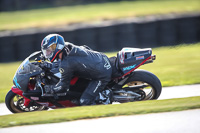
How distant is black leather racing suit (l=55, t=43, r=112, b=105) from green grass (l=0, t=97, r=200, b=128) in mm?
366

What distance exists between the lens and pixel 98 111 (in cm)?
438

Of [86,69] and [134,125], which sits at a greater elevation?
[86,69]

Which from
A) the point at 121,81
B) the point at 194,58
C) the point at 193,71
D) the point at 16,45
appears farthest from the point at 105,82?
the point at 16,45

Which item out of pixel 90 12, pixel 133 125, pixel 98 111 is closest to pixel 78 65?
pixel 98 111

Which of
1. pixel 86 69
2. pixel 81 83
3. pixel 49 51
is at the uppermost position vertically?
pixel 49 51

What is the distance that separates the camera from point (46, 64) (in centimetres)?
489

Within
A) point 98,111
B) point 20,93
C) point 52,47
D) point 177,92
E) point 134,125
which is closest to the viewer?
point 134,125

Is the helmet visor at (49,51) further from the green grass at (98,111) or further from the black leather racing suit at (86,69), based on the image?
the green grass at (98,111)

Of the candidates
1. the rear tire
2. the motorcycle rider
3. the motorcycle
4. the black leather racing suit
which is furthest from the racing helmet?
the rear tire

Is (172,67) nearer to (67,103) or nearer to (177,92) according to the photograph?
(177,92)

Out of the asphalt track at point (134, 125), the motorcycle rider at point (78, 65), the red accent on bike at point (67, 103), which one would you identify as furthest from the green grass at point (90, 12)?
the asphalt track at point (134, 125)

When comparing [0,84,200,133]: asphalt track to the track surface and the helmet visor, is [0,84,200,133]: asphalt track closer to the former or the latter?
the track surface

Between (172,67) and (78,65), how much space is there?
4.49m

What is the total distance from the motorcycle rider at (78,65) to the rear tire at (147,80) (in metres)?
0.43
